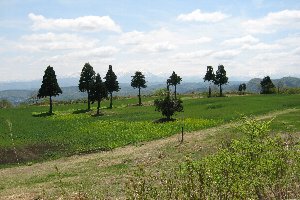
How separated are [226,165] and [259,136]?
2.63 metres

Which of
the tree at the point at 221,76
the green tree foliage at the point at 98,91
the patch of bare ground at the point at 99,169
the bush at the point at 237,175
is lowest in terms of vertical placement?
the patch of bare ground at the point at 99,169

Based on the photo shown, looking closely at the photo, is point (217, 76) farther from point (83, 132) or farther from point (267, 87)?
point (83, 132)

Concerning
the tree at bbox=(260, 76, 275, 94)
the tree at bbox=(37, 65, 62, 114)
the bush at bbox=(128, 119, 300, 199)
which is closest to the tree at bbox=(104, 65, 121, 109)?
the tree at bbox=(37, 65, 62, 114)

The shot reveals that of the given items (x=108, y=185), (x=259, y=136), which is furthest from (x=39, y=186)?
(x=259, y=136)

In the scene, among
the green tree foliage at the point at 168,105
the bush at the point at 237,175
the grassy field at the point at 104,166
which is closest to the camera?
the bush at the point at 237,175

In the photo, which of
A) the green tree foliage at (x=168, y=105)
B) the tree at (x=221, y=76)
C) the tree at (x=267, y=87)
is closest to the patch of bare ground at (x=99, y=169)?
the green tree foliage at (x=168, y=105)

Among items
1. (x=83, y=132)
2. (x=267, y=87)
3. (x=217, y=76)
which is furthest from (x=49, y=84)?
(x=267, y=87)

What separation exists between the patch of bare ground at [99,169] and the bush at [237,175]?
42.2 ft

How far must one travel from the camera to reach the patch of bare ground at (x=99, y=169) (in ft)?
82.7

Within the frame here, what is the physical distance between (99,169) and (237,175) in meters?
25.7

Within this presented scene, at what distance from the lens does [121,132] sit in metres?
53.1

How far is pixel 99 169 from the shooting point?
3272 cm

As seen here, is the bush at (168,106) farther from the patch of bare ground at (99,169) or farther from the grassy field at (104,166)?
the patch of bare ground at (99,169)

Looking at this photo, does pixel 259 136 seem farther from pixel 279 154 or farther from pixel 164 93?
pixel 164 93
